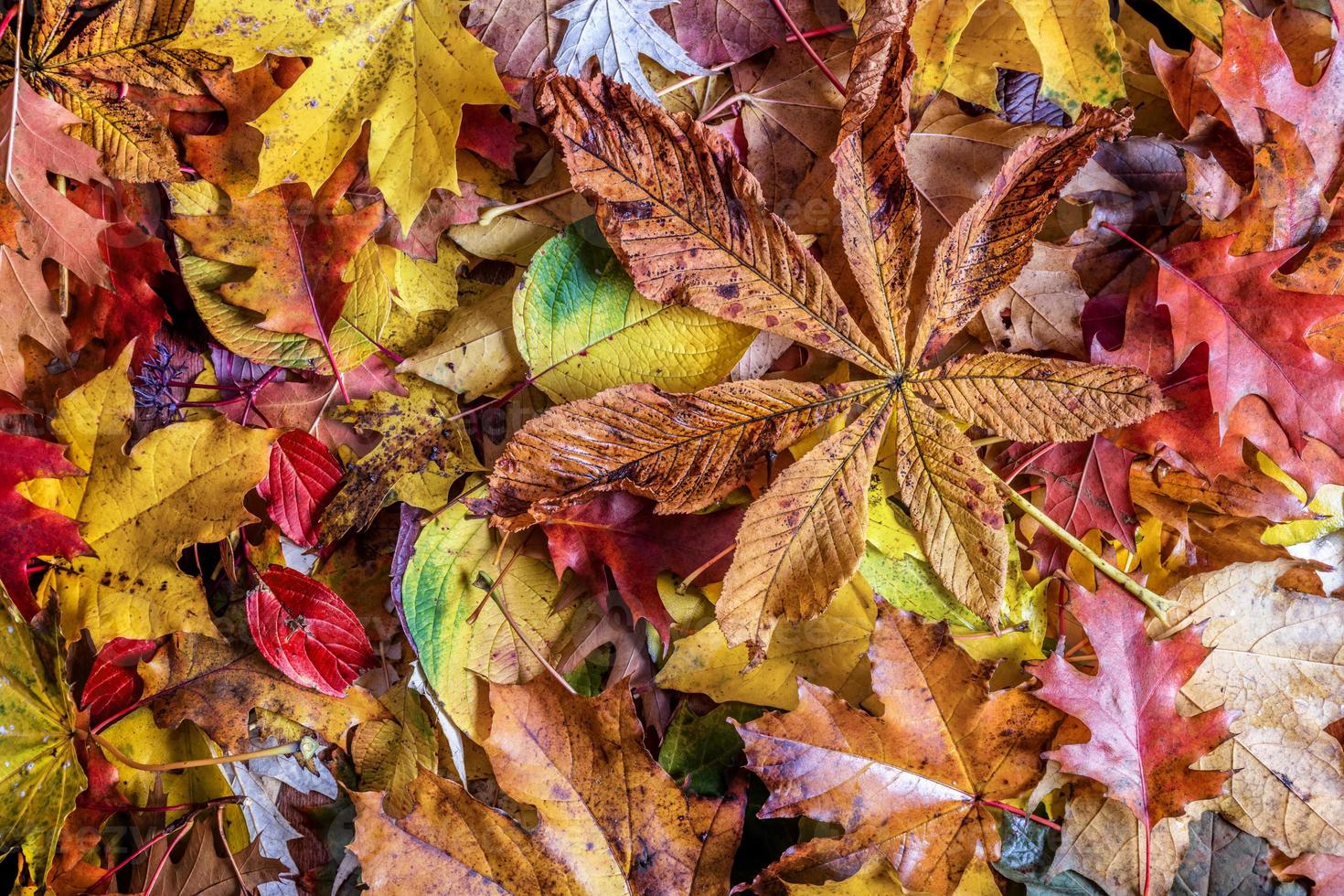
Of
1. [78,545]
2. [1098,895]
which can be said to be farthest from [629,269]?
[1098,895]

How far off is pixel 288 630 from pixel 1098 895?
1083 millimetres

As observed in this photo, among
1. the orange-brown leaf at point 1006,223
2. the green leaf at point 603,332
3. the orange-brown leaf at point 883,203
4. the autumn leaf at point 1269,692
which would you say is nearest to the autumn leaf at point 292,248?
the green leaf at point 603,332

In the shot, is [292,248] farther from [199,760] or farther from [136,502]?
[199,760]

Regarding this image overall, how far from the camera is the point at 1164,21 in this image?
1.23 metres

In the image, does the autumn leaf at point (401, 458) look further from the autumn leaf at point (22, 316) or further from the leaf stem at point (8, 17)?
the leaf stem at point (8, 17)

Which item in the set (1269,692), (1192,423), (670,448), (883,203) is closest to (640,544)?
(670,448)

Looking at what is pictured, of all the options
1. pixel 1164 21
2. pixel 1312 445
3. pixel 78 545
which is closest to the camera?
pixel 78 545

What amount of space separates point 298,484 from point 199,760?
384mm

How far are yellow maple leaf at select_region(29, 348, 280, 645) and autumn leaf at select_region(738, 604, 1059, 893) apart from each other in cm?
70

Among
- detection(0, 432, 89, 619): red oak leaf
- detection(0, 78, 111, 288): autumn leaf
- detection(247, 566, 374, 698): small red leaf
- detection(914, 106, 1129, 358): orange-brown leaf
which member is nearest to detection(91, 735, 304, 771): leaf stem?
detection(247, 566, 374, 698): small red leaf

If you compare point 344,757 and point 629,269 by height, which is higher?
point 629,269

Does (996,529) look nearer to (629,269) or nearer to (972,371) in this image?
(972,371)

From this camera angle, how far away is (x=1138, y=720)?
1.05 metres

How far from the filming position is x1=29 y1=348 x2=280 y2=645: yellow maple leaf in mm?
1019
